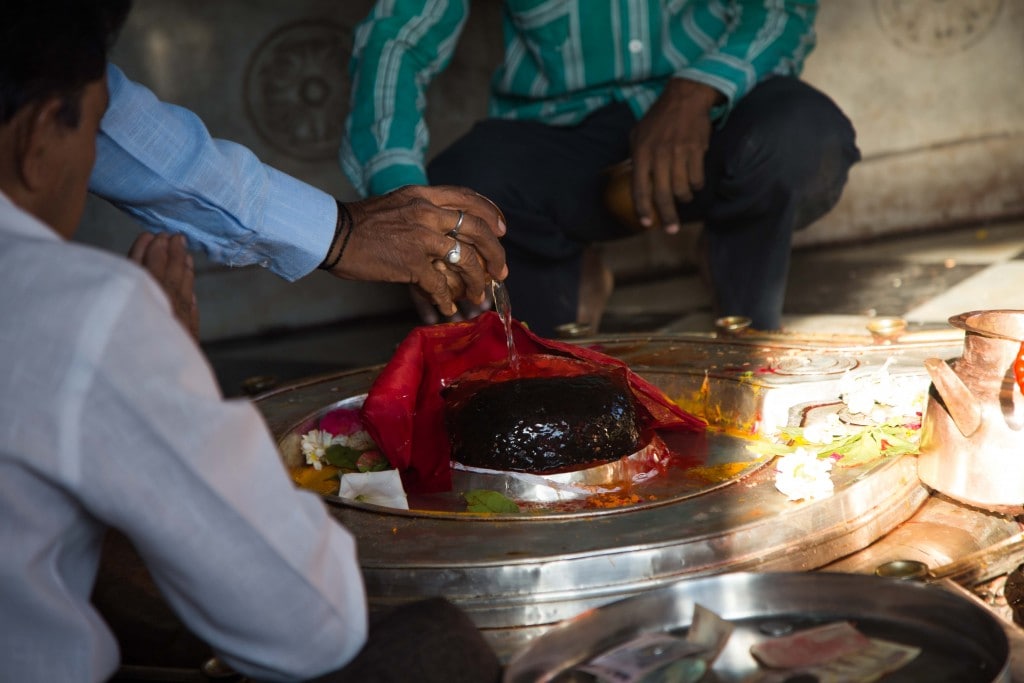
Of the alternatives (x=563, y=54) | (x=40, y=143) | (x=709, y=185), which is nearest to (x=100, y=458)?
(x=40, y=143)

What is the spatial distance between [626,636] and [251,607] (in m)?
0.35

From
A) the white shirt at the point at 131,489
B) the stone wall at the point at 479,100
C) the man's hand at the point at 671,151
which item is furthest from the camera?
the stone wall at the point at 479,100

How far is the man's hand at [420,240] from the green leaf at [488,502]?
0.34m

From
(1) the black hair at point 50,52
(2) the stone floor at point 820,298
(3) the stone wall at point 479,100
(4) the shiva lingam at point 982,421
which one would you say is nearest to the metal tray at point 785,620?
(4) the shiva lingam at point 982,421

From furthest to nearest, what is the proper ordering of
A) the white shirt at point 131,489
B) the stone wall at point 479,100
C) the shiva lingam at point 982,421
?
the stone wall at point 479,100 → the shiva lingam at point 982,421 → the white shirt at point 131,489

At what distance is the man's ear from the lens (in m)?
0.83

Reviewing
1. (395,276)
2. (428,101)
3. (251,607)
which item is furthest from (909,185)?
(251,607)

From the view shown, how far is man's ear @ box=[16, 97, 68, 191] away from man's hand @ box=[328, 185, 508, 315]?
697mm

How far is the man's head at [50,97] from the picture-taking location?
0.80m

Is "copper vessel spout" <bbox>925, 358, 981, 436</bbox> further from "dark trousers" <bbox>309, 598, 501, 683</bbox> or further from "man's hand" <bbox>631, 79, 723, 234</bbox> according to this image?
"man's hand" <bbox>631, 79, 723, 234</bbox>

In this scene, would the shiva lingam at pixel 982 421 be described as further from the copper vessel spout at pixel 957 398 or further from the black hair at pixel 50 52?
the black hair at pixel 50 52

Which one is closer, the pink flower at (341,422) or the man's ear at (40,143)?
the man's ear at (40,143)

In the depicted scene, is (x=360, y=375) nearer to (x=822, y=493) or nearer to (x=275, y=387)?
(x=275, y=387)

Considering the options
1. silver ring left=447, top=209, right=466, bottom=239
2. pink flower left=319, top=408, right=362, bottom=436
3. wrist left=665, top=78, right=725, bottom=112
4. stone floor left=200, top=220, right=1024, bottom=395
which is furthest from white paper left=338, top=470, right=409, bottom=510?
stone floor left=200, top=220, right=1024, bottom=395
